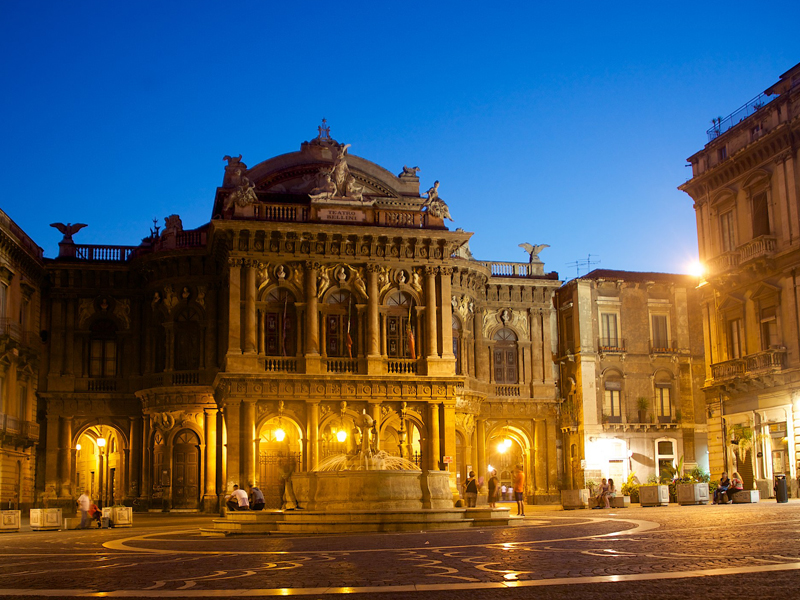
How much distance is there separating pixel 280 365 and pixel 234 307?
273 cm

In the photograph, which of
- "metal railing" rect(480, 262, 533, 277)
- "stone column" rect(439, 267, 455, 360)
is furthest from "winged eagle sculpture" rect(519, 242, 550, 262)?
"stone column" rect(439, 267, 455, 360)

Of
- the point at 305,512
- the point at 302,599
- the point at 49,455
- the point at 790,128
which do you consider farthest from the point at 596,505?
the point at 302,599

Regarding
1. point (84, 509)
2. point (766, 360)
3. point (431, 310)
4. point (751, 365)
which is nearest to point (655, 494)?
point (751, 365)

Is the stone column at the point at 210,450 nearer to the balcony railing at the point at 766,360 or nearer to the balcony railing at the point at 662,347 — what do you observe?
the balcony railing at the point at 766,360

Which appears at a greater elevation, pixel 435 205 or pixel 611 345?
pixel 435 205

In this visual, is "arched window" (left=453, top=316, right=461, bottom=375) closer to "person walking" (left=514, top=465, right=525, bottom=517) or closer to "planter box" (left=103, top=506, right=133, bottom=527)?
"person walking" (left=514, top=465, right=525, bottom=517)

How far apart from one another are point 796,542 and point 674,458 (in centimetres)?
3323

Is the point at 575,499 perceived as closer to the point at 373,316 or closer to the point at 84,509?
the point at 373,316

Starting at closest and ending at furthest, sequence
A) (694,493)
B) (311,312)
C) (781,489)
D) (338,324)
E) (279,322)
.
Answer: (781,489)
(694,493)
(311,312)
(279,322)
(338,324)

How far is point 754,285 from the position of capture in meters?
35.2

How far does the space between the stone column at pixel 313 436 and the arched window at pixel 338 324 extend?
102 inches

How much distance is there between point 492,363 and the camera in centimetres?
4475

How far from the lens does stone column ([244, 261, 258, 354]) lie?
120 feet

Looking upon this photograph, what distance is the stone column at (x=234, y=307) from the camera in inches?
1431
